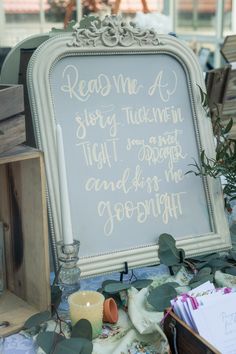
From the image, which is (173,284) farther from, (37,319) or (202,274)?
(37,319)

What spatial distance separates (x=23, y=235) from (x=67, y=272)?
4.5 inches

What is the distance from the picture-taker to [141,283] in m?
0.98

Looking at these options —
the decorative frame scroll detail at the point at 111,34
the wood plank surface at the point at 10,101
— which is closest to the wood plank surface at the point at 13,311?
the wood plank surface at the point at 10,101

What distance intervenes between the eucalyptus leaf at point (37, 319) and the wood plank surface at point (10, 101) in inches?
13.1

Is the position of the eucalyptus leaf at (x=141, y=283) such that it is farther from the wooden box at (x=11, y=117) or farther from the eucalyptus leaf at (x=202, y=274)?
the wooden box at (x=11, y=117)

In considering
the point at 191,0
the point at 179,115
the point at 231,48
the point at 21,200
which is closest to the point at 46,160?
the point at 21,200

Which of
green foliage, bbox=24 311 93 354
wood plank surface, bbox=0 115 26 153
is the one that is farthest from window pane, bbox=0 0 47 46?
green foliage, bbox=24 311 93 354

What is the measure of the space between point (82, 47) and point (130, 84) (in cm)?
13

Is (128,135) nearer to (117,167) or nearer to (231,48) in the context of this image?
(117,167)

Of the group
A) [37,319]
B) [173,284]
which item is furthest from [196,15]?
[37,319]

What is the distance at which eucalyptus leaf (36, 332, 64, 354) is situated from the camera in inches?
30.8

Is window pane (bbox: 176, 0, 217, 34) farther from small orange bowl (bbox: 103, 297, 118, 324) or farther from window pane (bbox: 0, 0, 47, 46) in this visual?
small orange bowl (bbox: 103, 297, 118, 324)

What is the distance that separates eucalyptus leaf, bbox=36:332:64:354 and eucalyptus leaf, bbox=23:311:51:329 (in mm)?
53

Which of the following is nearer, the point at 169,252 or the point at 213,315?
the point at 213,315
